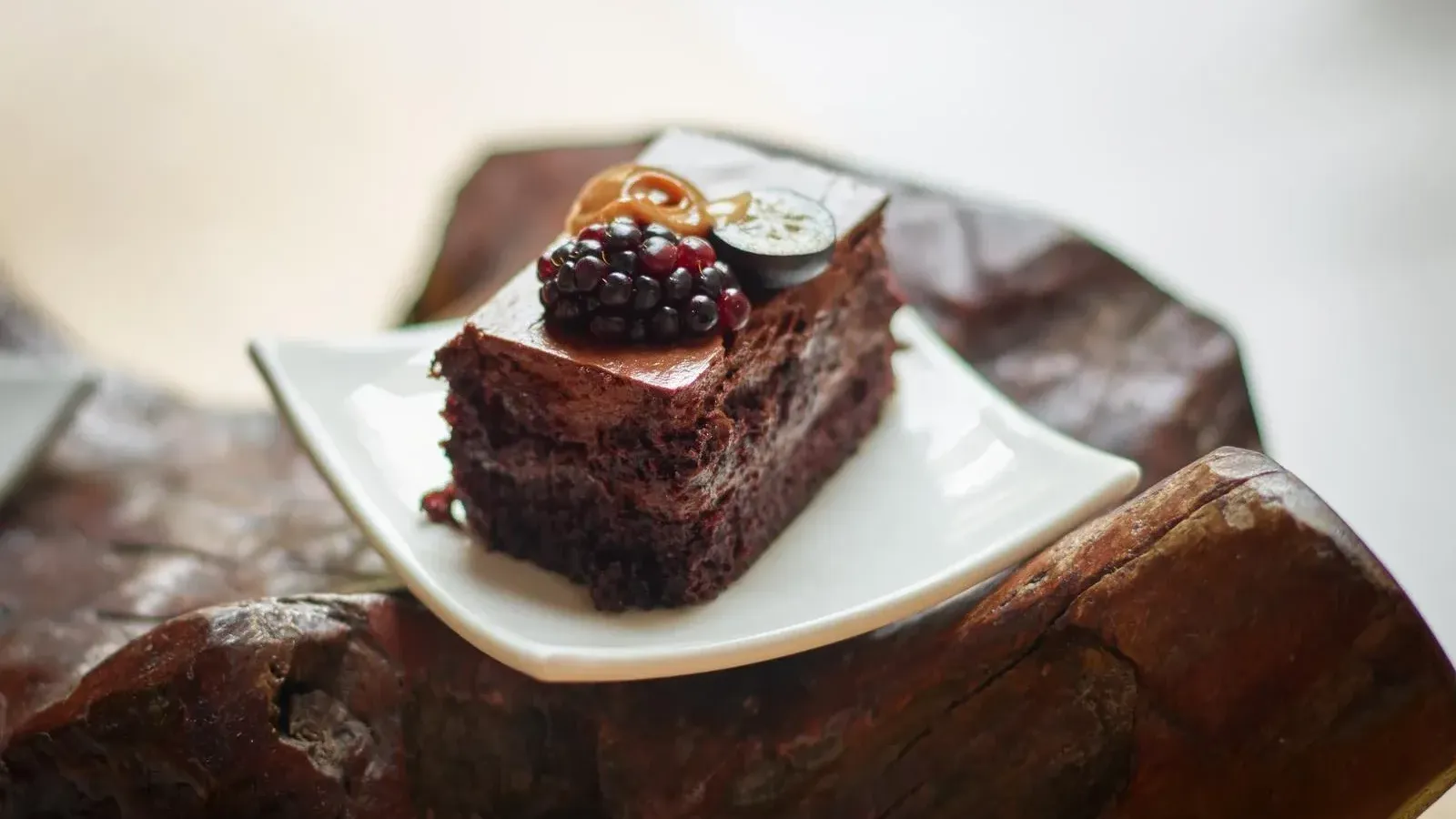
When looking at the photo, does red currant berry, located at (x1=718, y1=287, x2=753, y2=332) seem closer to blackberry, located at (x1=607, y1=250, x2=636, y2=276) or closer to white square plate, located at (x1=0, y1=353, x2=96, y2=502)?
blackberry, located at (x1=607, y1=250, x2=636, y2=276)

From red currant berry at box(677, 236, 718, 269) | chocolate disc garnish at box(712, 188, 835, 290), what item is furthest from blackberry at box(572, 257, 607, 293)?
chocolate disc garnish at box(712, 188, 835, 290)

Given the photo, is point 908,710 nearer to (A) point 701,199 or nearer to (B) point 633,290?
(B) point 633,290

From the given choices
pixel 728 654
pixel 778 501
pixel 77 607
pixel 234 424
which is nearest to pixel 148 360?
pixel 234 424

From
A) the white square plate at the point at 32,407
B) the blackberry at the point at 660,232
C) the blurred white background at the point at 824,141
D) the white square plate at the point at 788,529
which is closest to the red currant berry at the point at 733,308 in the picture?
the blackberry at the point at 660,232

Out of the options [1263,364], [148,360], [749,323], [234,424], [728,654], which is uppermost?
[749,323]

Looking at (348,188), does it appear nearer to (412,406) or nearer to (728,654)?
(412,406)
